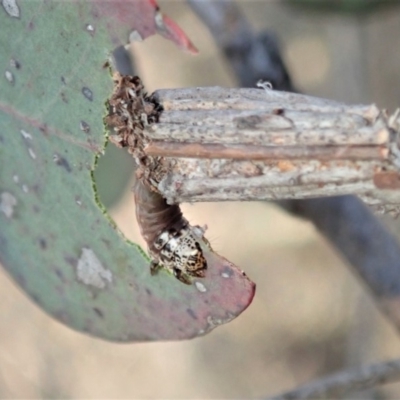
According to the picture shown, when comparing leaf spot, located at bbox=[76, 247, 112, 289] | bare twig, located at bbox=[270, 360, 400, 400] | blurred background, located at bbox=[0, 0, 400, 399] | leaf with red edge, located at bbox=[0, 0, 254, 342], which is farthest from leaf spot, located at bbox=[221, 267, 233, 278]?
blurred background, located at bbox=[0, 0, 400, 399]

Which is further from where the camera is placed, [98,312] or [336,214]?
[336,214]

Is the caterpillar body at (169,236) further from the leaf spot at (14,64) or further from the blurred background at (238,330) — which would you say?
the blurred background at (238,330)

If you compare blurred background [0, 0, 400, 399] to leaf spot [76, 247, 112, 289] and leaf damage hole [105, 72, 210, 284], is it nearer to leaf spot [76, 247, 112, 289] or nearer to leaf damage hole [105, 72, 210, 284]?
leaf spot [76, 247, 112, 289]

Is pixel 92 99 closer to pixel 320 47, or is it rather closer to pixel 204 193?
pixel 204 193

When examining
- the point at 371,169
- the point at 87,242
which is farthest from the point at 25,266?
the point at 371,169

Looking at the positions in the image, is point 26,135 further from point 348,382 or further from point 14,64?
point 348,382

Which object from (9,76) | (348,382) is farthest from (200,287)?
(348,382)
